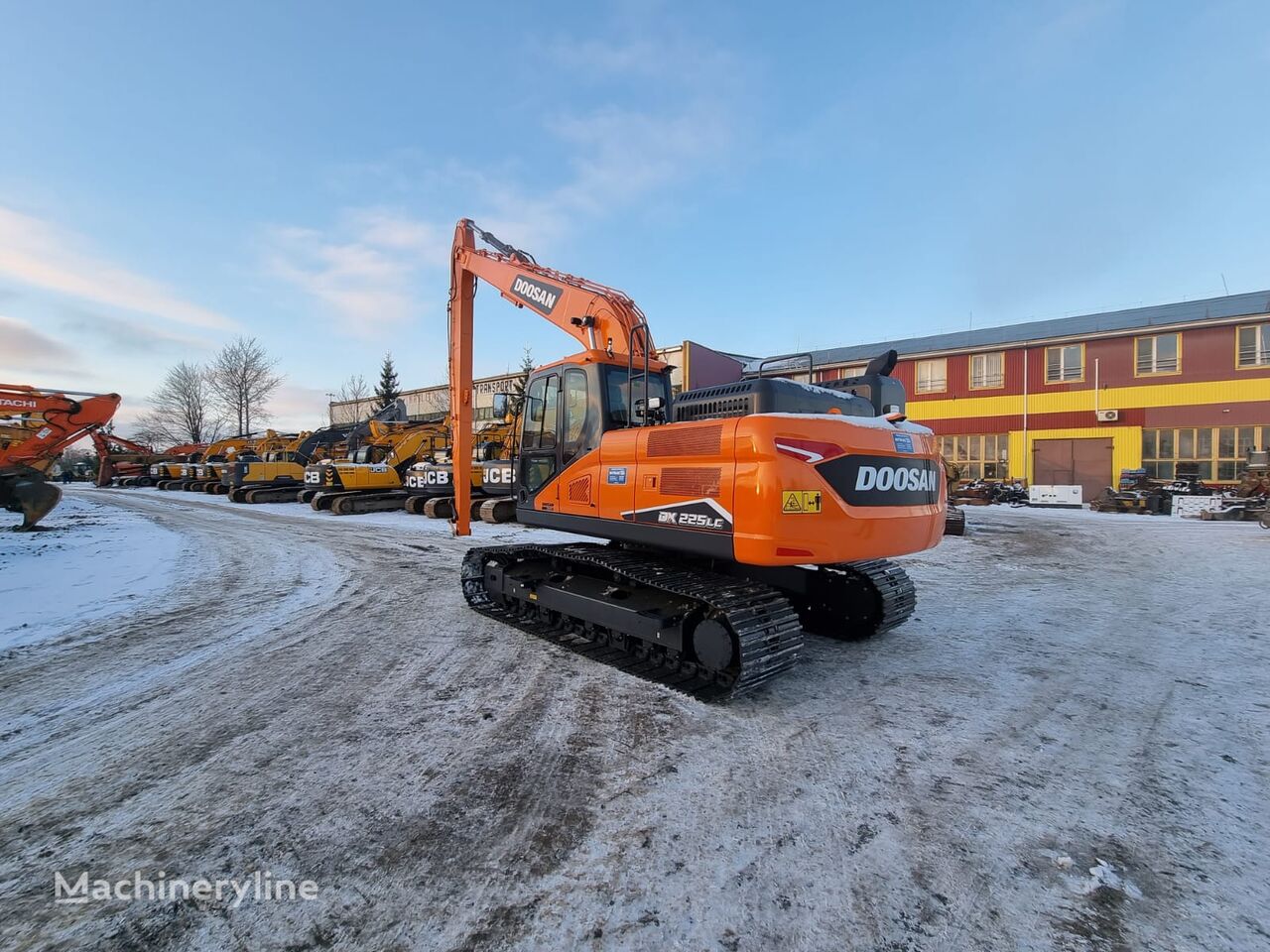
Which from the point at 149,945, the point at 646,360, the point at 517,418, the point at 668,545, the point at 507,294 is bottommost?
the point at 149,945

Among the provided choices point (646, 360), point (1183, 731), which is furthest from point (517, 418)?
point (1183, 731)

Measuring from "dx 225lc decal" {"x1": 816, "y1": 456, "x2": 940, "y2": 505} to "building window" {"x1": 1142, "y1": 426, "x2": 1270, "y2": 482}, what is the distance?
24.9m

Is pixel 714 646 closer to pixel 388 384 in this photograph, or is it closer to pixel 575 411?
pixel 575 411

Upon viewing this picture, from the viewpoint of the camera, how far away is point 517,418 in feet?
20.7

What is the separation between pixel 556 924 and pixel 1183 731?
3.83 metres

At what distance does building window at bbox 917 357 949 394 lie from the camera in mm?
27562

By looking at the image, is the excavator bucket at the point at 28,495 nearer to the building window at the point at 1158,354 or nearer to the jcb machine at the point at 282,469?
the jcb machine at the point at 282,469

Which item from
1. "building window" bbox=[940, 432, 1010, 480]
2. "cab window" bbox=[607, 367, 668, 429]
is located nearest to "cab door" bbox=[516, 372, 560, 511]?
"cab window" bbox=[607, 367, 668, 429]

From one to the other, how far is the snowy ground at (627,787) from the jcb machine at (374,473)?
12.0 m

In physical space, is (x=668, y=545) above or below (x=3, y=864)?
above

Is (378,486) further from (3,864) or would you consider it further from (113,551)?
(3,864)

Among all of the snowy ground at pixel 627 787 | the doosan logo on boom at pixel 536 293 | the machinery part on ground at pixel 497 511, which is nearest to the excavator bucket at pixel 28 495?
the machinery part on ground at pixel 497 511

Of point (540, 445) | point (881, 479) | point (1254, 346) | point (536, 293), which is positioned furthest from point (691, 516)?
point (1254, 346)

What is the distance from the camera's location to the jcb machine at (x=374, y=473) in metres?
17.5
